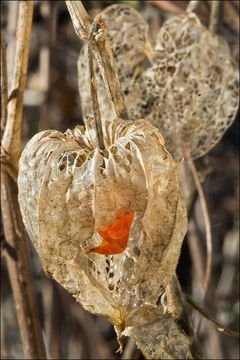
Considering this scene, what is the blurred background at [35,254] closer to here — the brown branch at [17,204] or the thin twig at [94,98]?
the brown branch at [17,204]

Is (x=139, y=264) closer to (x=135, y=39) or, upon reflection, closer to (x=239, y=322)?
(x=135, y=39)

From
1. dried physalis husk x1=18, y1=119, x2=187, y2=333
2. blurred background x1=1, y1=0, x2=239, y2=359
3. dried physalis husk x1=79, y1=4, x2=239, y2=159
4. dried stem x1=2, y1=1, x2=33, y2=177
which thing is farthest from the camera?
blurred background x1=1, y1=0, x2=239, y2=359

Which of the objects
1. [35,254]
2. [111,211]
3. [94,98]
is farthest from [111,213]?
[35,254]

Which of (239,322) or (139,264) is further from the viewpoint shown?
(239,322)

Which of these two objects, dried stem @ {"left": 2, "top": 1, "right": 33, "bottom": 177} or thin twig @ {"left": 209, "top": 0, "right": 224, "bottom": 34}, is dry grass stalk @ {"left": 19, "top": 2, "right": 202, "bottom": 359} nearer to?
dried stem @ {"left": 2, "top": 1, "right": 33, "bottom": 177}

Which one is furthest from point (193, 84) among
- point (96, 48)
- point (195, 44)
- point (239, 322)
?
point (239, 322)

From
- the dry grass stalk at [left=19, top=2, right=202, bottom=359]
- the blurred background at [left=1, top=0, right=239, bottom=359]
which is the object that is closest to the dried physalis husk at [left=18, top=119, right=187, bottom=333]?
the dry grass stalk at [left=19, top=2, right=202, bottom=359]
